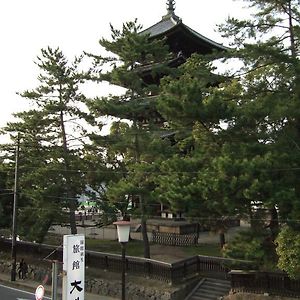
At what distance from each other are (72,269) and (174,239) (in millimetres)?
20501

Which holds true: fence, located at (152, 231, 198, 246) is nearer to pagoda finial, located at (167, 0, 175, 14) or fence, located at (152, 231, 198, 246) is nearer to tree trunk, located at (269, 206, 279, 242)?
tree trunk, located at (269, 206, 279, 242)

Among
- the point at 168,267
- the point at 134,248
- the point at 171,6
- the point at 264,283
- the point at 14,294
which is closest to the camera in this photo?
the point at 264,283

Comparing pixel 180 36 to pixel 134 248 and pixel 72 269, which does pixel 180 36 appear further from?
pixel 72 269

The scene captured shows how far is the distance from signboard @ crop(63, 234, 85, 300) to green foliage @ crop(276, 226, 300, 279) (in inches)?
305

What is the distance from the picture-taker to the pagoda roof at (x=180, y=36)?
31672mm

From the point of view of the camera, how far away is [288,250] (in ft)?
46.3

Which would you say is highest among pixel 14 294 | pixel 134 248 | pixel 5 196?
pixel 5 196

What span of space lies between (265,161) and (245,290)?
7659mm

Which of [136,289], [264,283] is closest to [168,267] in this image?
[136,289]

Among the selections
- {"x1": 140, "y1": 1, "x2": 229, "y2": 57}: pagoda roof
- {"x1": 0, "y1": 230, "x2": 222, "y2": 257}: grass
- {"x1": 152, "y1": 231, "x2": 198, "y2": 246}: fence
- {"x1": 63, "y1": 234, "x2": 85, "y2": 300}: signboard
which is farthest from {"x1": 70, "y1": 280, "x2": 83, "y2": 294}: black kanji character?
{"x1": 140, "y1": 1, "x2": 229, "y2": 57}: pagoda roof

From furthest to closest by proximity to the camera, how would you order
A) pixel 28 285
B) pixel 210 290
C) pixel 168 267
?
pixel 28 285 < pixel 168 267 < pixel 210 290

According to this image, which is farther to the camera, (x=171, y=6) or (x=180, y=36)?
(x=171, y=6)

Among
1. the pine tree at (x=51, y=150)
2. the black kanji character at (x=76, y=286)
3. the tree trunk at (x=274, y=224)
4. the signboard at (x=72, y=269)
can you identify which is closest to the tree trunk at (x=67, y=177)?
the pine tree at (x=51, y=150)

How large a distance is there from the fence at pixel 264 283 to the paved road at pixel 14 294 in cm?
948
